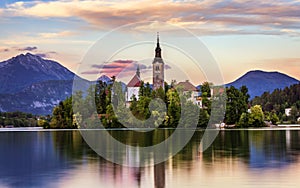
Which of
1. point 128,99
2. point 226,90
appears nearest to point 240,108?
point 226,90

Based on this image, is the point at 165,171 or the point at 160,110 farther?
the point at 160,110

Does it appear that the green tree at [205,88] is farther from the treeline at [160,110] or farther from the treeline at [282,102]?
the treeline at [282,102]

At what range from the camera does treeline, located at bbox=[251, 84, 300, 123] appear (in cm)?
10144

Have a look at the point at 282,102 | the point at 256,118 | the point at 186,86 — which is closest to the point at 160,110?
the point at 186,86

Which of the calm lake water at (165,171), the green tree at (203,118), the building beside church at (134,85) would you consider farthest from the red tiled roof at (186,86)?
the calm lake water at (165,171)

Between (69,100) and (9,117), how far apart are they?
3016cm

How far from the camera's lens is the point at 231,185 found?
62.5ft

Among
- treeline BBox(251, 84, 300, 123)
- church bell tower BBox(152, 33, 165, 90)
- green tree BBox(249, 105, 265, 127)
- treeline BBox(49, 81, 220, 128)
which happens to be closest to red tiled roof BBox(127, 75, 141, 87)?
church bell tower BBox(152, 33, 165, 90)

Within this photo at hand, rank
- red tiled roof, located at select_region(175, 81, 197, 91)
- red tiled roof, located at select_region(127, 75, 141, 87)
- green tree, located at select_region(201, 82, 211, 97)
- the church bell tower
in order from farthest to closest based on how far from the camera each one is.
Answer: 1. red tiled roof, located at select_region(127, 75, 141, 87)
2. the church bell tower
3. green tree, located at select_region(201, 82, 211, 97)
4. red tiled roof, located at select_region(175, 81, 197, 91)

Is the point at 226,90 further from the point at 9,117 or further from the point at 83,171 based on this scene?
the point at 83,171

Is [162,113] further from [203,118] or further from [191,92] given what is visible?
[203,118]

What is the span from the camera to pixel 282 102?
108 meters

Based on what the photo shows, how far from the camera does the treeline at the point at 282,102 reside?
3994 inches

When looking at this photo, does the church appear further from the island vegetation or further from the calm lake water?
the calm lake water
